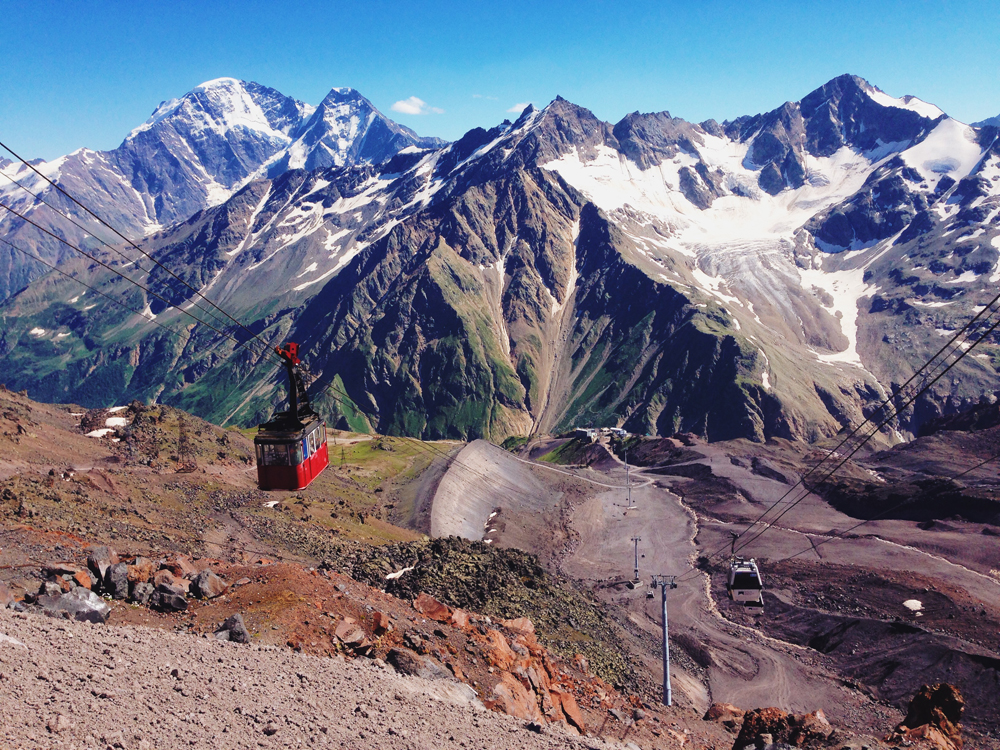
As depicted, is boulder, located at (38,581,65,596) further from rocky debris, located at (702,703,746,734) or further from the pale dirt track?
the pale dirt track

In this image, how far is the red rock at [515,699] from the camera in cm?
2738

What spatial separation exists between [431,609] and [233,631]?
515 inches

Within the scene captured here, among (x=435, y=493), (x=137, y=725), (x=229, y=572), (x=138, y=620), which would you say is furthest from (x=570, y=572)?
(x=137, y=725)

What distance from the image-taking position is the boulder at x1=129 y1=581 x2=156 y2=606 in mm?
25828

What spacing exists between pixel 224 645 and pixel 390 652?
21.4ft

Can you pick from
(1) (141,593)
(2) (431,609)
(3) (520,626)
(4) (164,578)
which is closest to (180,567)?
(4) (164,578)

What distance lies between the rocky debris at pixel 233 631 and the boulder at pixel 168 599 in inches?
95.5

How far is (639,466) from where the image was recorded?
149 metres

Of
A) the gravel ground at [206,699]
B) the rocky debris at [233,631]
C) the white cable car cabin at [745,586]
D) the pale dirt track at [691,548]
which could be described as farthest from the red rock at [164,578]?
the pale dirt track at [691,548]

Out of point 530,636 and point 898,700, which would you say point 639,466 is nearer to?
point 898,700

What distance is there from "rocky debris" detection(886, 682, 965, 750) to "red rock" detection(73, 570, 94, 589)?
35.2 meters

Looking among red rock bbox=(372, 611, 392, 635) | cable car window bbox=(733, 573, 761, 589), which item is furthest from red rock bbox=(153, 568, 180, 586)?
cable car window bbox=(733, 573, 761, 589)

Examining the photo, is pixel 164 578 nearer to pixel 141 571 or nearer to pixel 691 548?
pixel 141 571

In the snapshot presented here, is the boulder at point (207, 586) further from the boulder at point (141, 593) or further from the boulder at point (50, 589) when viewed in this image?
the boulder at point (50, 589)
